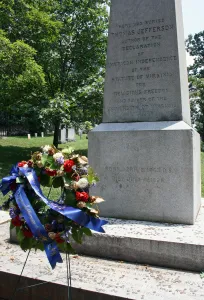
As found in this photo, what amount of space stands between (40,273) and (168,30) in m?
3.39

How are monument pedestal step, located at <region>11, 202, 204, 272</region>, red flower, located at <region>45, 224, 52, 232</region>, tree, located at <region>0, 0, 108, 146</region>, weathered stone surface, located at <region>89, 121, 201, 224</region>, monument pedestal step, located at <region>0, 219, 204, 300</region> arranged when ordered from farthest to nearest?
1. tree, located at <region>0, 0, 108, 146</region>
2. weathered stone surface, located at <region>89, 121, 201, 224</region>
3. monument pedestal step, located at <region>11, 202, 204, 272</region>
4. monument pedestal step, located at <region>0, 219, 204, 300</region>
5. red flower, located at <region>45, 224, 52, 232</region>

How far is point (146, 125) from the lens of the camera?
436 cm

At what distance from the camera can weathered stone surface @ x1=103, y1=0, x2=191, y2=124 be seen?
14.4 ft

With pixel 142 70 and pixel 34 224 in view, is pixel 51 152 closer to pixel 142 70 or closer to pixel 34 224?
pixel 34 224

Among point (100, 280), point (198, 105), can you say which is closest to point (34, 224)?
point (100, 280)

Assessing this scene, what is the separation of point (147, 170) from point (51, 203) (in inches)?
84.9

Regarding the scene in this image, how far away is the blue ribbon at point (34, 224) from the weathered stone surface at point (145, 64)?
8.64ft

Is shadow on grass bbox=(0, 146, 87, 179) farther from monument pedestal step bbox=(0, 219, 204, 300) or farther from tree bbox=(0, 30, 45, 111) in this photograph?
monument pedestal step bbox=(0, 219, 204, 300)

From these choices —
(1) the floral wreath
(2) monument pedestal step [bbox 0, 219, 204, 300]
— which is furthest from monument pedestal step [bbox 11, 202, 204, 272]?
(1) the floral wreath

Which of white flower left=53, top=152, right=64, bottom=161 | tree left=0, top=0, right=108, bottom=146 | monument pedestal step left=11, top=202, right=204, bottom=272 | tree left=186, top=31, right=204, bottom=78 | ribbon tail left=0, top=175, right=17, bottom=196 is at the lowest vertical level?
monument pedestal step left=11, top=202, right=204, bottom=272

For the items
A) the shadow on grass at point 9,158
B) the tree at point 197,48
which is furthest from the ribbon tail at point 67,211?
the tree at point 197,48

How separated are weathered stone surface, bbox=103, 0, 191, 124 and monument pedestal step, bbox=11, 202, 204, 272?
1.47 metres

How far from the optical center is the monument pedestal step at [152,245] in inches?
131

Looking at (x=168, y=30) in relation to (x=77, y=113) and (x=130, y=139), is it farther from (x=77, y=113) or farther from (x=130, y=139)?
(x=77, y=113)
